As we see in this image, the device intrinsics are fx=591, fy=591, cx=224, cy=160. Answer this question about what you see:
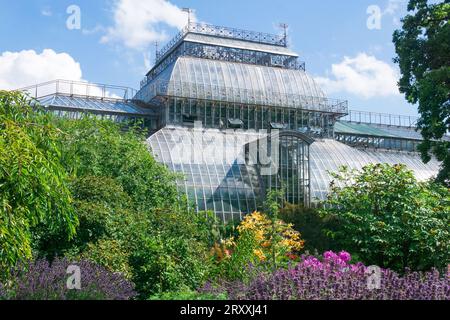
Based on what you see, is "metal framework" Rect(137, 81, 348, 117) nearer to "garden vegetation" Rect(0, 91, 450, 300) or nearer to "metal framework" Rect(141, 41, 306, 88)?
"metal framework" Rect(141, 41, 306, 88)

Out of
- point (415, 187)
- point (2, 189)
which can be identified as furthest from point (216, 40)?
point (2, 189)

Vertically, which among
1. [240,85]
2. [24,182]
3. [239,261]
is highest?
[240,85]

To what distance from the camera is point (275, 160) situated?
3566 cm

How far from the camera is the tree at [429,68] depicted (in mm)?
22953

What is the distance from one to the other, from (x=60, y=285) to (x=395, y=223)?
10976 mm

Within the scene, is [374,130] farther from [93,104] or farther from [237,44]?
[93,104]

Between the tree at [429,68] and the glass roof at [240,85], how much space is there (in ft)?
57.2

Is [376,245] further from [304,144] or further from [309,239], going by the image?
[304,144]

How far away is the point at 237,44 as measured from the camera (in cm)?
4834

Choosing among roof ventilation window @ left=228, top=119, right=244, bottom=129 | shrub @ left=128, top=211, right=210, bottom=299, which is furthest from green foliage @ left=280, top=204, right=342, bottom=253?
roof ventilation window @ left=228, top=119, right=244, bottom=129

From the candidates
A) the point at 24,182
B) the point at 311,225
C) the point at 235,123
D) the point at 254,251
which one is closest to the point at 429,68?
the point at 311,225

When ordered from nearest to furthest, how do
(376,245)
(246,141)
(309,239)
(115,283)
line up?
(115,283), (376,245), (309,239), (246,141)

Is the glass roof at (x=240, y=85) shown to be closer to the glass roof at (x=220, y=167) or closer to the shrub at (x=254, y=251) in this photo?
the glass roof at (x=220, y=167)

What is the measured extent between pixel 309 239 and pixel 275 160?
31.0 ft
